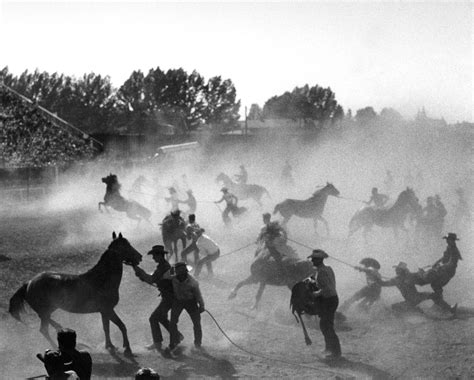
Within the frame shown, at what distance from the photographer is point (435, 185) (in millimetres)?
45969

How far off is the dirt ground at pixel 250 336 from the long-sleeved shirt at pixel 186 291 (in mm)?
917

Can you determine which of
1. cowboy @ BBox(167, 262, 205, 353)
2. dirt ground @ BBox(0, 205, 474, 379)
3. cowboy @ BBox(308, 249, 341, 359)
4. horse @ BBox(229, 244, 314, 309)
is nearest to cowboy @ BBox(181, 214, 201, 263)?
dirt ground @ BBox(0, 205, 474, 379)

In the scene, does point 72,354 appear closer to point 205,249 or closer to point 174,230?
point 205,249

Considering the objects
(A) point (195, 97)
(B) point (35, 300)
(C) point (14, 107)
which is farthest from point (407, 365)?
(A) point (195, 97)

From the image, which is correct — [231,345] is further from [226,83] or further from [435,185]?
[226,83]

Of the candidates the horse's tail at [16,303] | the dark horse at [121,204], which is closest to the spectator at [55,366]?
the horse's tail at [16,303]

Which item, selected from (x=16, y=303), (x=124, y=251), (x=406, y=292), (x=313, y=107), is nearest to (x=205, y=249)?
(x=406, y=292)

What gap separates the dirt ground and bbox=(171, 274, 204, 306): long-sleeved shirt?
3.01 feet

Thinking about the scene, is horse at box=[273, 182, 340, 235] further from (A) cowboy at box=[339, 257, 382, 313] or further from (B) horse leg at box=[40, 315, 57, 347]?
(B) horse leg at box=[40, 315, 57, 347]

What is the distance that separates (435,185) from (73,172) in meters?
25.6

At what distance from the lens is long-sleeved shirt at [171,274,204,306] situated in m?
10.6

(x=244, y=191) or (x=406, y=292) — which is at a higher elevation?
(x=244, y=191)

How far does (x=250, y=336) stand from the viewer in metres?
11.9

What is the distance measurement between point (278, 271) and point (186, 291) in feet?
10.5
